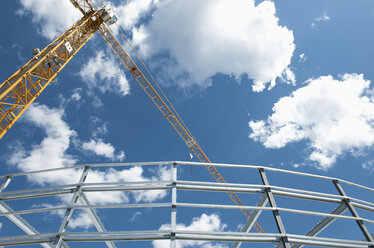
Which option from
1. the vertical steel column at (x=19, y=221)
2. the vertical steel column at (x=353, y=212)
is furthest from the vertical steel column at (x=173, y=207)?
the vertical steel column at (x=353, y=212)

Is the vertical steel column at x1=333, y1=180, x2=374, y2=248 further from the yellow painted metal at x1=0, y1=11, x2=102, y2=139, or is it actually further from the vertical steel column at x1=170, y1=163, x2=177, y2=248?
the yellow painted metal at x1=0, y1=11, x2=102, y2=139

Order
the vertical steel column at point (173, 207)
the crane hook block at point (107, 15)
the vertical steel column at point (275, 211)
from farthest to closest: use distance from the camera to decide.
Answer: the crane hook block at point (107, 15) < the vertical steel column at point (275, 211) < the vertical steel column at point (173, 207)

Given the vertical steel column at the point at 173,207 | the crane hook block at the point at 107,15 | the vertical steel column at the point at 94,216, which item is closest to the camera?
the vertical steel column at the point at 173,207

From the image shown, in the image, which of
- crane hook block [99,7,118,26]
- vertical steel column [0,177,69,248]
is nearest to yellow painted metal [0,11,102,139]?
crane hook block [99,7,118,26]

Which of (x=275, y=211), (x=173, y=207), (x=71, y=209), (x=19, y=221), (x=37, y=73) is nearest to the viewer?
(x=173, y=207)

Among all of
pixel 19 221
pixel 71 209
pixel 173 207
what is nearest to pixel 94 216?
pixel 71 209

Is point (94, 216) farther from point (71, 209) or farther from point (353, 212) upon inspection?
point (353, 212)

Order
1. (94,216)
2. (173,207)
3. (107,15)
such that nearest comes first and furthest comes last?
1. (173,207)
2. (94,216)
3. (107,15)

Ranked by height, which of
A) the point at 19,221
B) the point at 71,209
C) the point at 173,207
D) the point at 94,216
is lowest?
the point at 173,207

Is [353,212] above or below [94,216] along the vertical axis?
below

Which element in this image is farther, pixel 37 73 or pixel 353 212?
pixel 37 73

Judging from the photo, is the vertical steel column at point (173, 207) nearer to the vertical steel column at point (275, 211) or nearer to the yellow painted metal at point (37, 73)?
the vertical steel column at point (275, 211)

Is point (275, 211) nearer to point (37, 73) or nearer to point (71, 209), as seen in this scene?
point (71, 209)

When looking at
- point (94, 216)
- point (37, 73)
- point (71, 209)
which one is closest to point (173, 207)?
point (71, 209)
